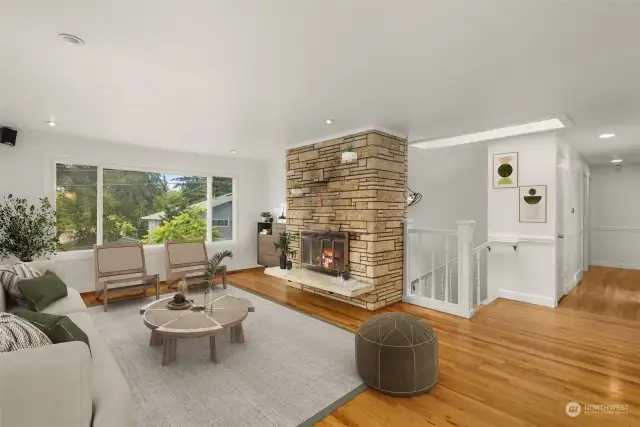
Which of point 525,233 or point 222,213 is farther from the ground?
point 222,213

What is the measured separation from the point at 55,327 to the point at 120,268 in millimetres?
3615

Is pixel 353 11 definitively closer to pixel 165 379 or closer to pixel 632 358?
pixel 165 379

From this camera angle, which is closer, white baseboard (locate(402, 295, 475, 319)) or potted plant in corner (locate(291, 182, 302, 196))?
white baseboard (locate(402, 295, 475, 319))

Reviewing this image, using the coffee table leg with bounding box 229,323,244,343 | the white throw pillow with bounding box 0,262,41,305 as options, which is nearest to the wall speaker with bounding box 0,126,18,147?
the white throw pillow with bounding box 0,262,41,305

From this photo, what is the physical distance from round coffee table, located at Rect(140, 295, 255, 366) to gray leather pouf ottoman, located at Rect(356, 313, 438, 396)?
50.3 inches

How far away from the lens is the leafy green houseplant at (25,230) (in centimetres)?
416

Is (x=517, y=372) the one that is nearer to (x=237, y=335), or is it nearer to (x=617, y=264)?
(x=237, y=335)

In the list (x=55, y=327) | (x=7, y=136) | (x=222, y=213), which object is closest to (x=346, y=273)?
(x=55, y=327)

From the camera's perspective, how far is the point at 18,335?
1.46 m

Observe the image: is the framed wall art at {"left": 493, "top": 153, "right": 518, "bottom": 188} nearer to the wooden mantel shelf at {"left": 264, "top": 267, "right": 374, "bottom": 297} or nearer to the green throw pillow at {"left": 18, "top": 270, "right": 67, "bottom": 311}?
the wooden mantel shelf at {"left": 264, "top": 267, "right": 374, "bottom": 297}

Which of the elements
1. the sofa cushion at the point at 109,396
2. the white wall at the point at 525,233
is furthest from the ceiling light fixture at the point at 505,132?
the sofa cushion at the point at 109,396

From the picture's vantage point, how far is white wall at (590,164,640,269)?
6.92 metres

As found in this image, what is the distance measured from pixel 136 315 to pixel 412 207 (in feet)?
17.9

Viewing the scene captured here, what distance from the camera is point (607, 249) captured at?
727cm
